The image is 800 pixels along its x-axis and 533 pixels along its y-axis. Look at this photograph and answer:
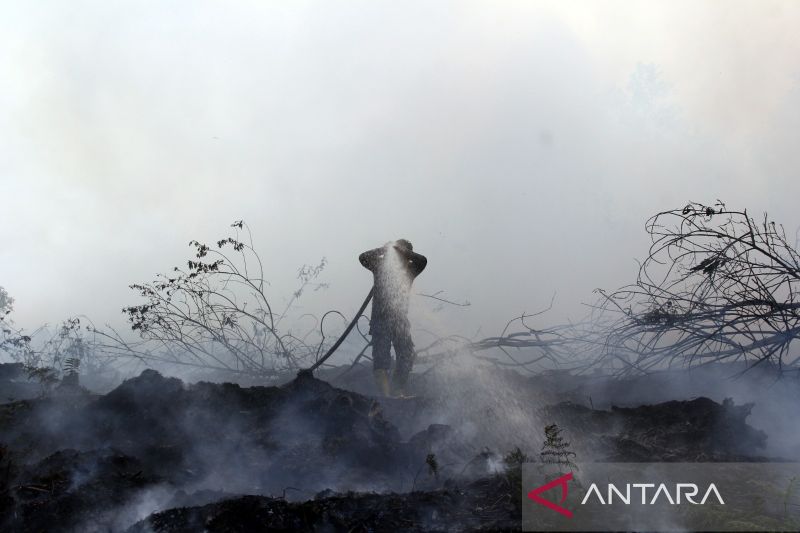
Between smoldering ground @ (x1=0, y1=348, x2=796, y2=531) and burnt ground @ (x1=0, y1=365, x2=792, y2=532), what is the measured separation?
0.01 metres

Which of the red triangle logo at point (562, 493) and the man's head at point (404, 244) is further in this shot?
the man's head at point (404, 244)

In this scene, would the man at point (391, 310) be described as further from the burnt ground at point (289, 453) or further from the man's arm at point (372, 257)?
the burnt ground at point (289, 453)

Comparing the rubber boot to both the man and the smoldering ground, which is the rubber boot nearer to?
the man

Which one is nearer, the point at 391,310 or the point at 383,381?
the point at 391,310

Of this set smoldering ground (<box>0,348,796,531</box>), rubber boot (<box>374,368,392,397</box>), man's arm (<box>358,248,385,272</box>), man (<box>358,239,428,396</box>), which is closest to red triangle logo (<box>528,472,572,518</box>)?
smoldering ground (<box>0,348,796,531</box>)

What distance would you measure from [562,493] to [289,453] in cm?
231

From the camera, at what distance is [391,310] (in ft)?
25.3

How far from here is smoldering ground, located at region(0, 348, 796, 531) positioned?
3518mm

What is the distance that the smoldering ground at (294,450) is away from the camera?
3518 mm

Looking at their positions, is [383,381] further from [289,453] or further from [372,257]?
[289,453]

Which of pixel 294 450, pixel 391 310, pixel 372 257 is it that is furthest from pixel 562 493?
pixel 372 257

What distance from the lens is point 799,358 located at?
5.43 metres

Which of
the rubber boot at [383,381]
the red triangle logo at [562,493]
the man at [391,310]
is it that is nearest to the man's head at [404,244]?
the man at [391,310]

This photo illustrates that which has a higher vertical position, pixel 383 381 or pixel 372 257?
pixel 372 257
